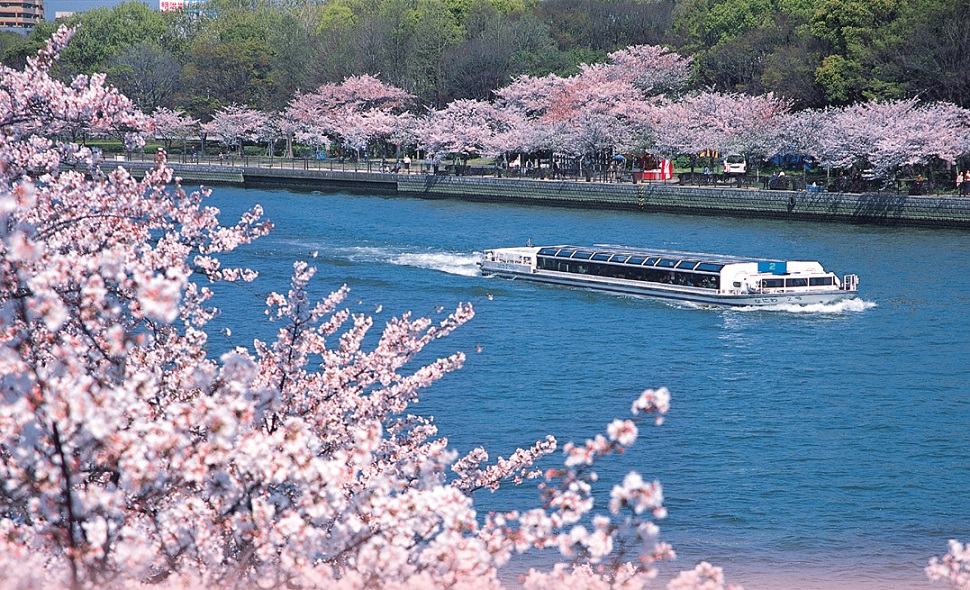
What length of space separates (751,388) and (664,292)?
13.4 meters

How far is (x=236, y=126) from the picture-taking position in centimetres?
11075

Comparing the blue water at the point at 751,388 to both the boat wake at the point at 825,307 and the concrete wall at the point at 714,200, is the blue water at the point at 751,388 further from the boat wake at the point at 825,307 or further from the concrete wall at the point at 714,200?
the concrete wall at the point at 714,200

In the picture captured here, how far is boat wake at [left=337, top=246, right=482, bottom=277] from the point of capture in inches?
1977

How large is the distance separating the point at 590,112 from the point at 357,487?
72.8 meters

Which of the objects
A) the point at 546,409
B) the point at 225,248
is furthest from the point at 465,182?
the point at 225,248

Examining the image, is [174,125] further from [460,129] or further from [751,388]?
[751,388]

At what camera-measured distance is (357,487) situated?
45.2ft

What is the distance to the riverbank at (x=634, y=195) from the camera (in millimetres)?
61125

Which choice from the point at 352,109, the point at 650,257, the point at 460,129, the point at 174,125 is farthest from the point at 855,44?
the point at 174,125

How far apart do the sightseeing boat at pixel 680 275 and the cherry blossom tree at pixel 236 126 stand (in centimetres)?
6553

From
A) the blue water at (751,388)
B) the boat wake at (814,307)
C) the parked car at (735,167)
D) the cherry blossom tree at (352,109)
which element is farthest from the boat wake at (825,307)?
the cherry blossom tree at (352,109)

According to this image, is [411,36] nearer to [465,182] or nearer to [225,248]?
[465,182]

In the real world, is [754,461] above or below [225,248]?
below

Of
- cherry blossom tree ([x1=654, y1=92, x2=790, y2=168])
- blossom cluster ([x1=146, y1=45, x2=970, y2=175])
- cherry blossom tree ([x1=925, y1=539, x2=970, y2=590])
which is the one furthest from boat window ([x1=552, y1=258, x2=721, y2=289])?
cherry blossom tree ([x1=925, y1=539, x2=970, y2=590])
